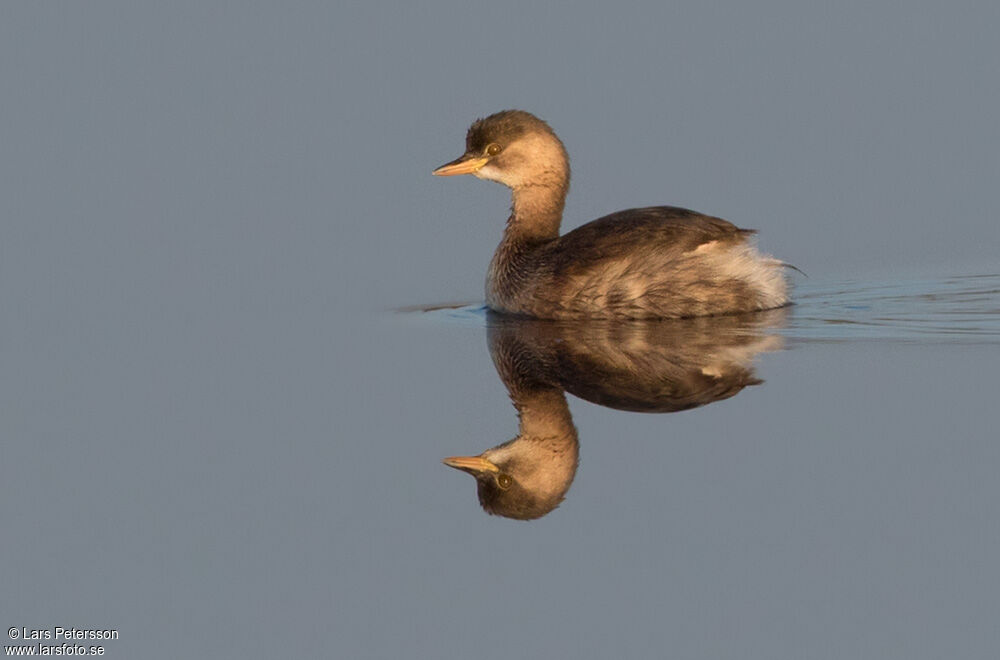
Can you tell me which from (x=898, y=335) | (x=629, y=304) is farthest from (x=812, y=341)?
(x=629, y=304)

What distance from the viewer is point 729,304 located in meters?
12.0

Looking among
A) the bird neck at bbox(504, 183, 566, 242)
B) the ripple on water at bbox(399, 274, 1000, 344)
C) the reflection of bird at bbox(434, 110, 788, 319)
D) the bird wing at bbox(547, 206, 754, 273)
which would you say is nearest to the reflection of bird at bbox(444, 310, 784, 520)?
the reflection of bird at bbox(434, 110, 788, 319)

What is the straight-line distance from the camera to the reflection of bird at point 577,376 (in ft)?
28.8

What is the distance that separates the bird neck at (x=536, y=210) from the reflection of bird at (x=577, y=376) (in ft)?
2.50

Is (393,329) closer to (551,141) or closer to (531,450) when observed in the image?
→ (551,141)

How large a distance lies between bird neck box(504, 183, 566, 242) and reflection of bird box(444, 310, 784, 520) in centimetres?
76

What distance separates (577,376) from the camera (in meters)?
10.1

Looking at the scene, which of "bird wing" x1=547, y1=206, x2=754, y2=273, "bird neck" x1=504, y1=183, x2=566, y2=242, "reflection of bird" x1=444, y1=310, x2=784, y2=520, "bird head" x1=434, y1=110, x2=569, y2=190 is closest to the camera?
"reflection of bird" x1=444, y1=310, x2=784, y2=520

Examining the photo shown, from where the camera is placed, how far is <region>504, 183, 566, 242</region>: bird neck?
13.0 metres

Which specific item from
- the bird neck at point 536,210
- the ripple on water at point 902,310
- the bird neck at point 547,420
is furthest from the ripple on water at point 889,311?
the bird neck at point 547,420

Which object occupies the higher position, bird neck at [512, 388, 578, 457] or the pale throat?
the pale throat

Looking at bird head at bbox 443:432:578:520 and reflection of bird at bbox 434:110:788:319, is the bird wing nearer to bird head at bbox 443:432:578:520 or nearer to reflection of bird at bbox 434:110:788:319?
reflection of bird at bbox 434:110:788:319

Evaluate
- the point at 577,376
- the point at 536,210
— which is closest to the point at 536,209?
the point at 536,210

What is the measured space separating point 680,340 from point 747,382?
4.52 ft
